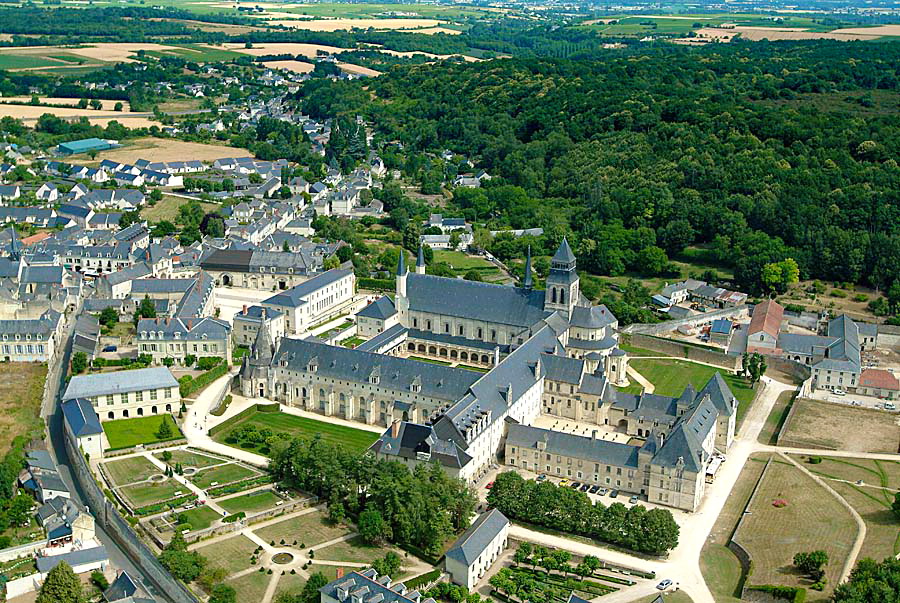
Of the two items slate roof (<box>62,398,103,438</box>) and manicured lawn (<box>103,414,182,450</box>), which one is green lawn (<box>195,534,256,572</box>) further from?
slate roof (<box>62,398,103,438</box>)

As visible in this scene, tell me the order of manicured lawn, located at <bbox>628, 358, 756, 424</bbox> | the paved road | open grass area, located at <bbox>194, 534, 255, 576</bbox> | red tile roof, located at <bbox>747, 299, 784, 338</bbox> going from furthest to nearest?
red tile roof, located at <bbox>747, 299, 784, 338</bbox>
manicured lawn, located at <bbox>628, 358, 756, 424</bbox>
the paved road
open grass area, located at <bbox>194, 534, 255, 576</bbox>

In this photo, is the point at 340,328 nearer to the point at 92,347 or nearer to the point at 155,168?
the point at 92,347

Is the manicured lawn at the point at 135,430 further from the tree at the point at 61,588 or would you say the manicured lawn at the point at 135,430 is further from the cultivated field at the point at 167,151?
the cultivated field at the point at 167,151

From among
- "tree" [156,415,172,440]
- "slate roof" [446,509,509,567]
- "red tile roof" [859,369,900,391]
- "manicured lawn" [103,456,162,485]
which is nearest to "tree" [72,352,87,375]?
"tree" [156,415,172,440]

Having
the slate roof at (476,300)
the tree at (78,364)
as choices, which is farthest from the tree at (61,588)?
the slate roof at (476,300)

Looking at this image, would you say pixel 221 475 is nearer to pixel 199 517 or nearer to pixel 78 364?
pixel 199 517
